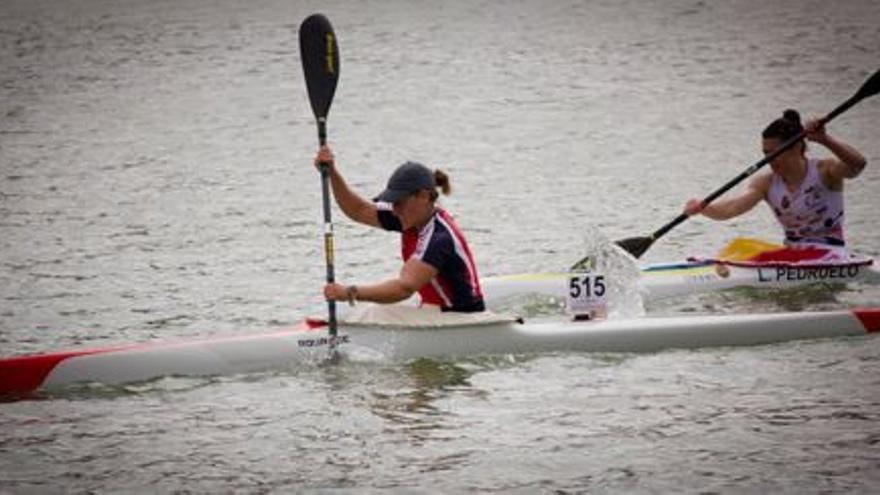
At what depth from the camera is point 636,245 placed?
1406cm

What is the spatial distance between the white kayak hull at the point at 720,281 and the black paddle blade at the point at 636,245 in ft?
1.96

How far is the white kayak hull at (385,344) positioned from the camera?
1114cm

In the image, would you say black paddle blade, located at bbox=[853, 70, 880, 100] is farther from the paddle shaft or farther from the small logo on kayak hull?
the small logo on kayak hull

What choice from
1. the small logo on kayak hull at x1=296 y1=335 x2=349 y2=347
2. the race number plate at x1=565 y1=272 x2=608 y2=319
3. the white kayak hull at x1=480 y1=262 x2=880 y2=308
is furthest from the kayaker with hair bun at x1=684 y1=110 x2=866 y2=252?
the small logo on kayak hull at x1=296 y1=335 x2=349 y2=347

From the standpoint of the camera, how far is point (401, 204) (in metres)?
11.0

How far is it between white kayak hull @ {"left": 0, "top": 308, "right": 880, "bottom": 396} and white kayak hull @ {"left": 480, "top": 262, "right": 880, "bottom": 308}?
1.49 metres

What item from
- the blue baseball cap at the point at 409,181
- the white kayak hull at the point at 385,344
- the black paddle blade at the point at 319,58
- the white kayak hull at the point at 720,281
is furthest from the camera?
the white kayak hull at the point at 720,281

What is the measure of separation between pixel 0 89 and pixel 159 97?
2.38m

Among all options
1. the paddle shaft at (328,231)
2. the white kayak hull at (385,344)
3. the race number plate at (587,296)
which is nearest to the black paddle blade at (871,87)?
the white kayak hull at (385,344)

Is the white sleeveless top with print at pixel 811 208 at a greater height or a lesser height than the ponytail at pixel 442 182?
lesser

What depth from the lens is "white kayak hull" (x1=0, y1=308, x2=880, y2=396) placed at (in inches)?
439

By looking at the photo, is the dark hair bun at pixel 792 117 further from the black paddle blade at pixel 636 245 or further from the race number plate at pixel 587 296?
the race number plate at pixel 587 296

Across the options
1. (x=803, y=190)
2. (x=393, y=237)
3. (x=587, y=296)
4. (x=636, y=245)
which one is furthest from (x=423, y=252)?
(x=393, y=237)

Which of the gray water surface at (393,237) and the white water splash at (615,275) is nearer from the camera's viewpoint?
the gray water surface at (393,237)
